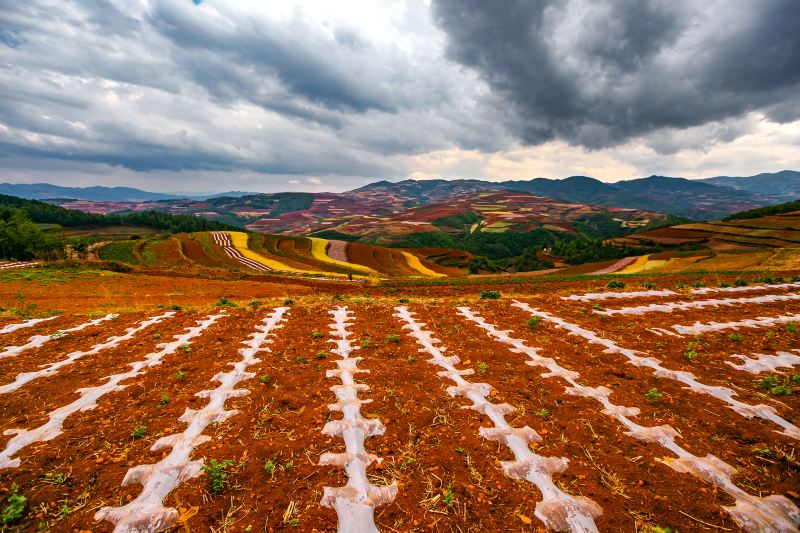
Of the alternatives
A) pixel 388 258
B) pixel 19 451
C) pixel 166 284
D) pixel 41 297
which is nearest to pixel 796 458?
pixel 19 451

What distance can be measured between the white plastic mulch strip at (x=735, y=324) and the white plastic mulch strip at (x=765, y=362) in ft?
5.80

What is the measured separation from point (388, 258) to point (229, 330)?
72712mm

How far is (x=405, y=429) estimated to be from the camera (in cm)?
566

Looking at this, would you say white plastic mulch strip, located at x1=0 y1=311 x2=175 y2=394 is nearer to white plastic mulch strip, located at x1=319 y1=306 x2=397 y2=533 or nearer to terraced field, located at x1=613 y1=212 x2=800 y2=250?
white plastic mulch strip, located at x1=319 y1=306 x2=397 y2=533

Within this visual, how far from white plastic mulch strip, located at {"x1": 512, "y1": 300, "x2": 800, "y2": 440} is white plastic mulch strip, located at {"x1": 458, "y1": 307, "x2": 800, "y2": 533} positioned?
1802 millimetres

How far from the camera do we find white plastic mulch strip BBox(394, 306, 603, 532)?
12.8 feet

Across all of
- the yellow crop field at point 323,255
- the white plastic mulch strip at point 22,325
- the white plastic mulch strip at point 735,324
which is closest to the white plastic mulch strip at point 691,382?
the white plastic mulch strip at point 735,324

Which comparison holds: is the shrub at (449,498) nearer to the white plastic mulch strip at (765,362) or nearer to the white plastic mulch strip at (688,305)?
the white plastic mulch strip at (765,362)

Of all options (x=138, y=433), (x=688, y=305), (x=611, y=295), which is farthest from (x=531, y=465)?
(x=611, y=295)

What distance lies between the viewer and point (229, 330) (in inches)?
435

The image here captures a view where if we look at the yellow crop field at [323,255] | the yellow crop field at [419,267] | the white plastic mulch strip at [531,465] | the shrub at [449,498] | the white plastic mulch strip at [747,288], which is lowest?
the yellow crop field at [419,267]

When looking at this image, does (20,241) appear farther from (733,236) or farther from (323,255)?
(733,236)

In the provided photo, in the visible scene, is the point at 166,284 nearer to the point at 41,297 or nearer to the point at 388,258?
the point at 41,297

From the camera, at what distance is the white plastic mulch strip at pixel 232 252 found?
58.3 meters
